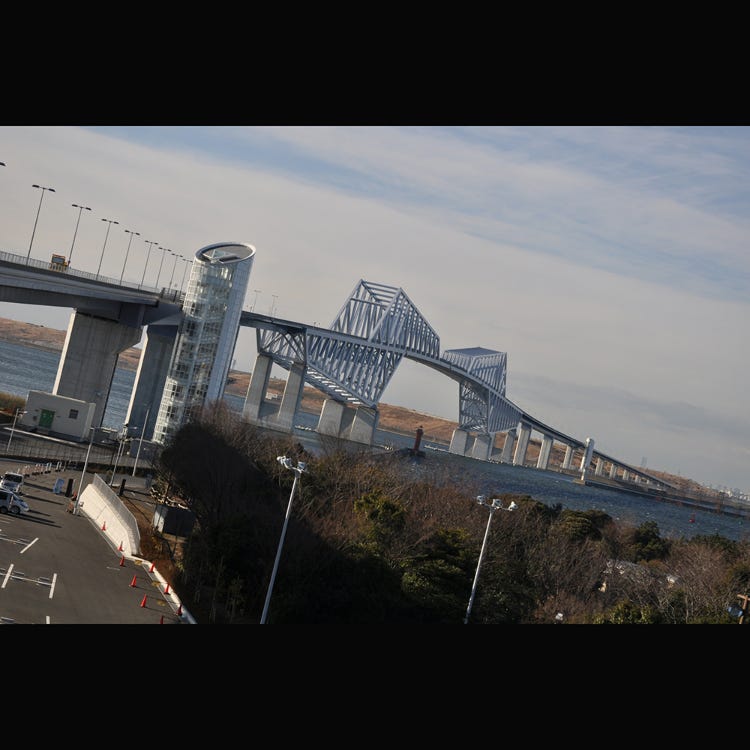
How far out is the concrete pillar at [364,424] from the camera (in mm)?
52719

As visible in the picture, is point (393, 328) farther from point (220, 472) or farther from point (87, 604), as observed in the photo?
point (87, 604)

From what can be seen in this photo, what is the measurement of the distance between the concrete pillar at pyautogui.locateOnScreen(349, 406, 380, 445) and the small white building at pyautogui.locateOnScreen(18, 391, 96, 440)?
26.2 m

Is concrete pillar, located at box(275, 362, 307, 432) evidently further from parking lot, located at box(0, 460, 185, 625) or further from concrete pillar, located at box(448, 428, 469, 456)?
parking lot, located at box(0, 460, 185, 625)

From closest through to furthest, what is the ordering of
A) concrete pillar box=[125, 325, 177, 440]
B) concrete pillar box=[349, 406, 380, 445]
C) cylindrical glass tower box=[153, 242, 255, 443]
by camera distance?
1. cylindrical glass tower box=[153, 242, 255, 443]
2. concrete pillar box=[125, 325, 177, 440]
3. concrete pillar box=[349, 406, 380, 445]

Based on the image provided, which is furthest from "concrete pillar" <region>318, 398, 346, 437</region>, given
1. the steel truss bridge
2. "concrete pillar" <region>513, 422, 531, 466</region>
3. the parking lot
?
the parking lot

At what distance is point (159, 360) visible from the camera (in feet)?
112

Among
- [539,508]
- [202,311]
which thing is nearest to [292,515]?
[539,508]

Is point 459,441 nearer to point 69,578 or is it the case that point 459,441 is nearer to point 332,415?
point 332,415

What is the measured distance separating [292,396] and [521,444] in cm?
3042

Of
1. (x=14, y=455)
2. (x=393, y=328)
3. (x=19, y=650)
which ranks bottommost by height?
(x=14, y=455)

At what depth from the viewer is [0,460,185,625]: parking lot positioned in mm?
8469

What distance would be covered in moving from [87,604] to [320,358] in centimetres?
4169

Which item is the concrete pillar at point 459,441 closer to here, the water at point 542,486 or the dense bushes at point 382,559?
the water at point 542,486

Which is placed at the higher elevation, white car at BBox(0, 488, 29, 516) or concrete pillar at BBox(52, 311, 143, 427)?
concrete pillar at BBox(52, 311, 143, 427)
